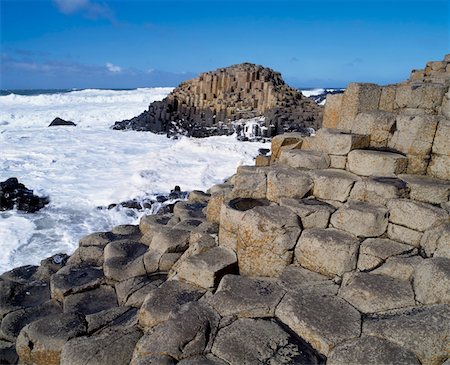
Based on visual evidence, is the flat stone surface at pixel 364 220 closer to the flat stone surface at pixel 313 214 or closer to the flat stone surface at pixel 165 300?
the flat stone surface at pixel 313 214

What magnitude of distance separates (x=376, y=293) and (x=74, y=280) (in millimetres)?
3911

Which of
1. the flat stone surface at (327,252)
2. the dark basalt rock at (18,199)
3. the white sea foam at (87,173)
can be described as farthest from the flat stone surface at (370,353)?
the dark basalt rock at (18,199)

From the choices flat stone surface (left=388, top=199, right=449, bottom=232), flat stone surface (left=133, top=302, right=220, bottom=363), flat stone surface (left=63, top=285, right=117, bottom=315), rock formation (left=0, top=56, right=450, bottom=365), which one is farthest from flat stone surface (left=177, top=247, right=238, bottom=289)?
flat stone surface (left=388, top=199, right=449, bottom=232)

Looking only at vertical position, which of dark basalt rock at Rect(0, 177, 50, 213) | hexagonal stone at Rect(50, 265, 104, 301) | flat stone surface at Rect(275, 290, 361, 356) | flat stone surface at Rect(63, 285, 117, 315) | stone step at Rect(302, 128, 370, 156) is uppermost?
stone step at Rect(302, 128, 370, 156)

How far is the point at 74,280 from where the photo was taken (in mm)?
5078

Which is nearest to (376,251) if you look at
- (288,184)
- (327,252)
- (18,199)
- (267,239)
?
(327,252)

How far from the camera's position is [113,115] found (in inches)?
1416

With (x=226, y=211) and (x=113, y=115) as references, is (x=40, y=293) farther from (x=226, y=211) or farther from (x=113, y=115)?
(x=113, y=115)

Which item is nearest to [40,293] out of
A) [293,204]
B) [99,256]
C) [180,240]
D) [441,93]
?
[99,256]

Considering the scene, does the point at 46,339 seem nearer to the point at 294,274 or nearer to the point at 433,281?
the point at 294,274

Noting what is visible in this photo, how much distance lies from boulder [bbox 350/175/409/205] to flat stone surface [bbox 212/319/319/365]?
1894 millimetres

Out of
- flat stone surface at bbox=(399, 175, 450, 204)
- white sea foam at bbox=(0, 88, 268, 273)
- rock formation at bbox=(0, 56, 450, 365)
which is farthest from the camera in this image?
white sea foam at bbox=(0, 88, 268, 273)

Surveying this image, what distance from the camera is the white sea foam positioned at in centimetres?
838

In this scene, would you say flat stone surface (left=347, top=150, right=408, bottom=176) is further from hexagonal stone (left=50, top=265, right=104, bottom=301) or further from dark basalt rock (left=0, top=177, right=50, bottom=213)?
dark basalt rock (left=0, top=177, right=50, bottom=213)
